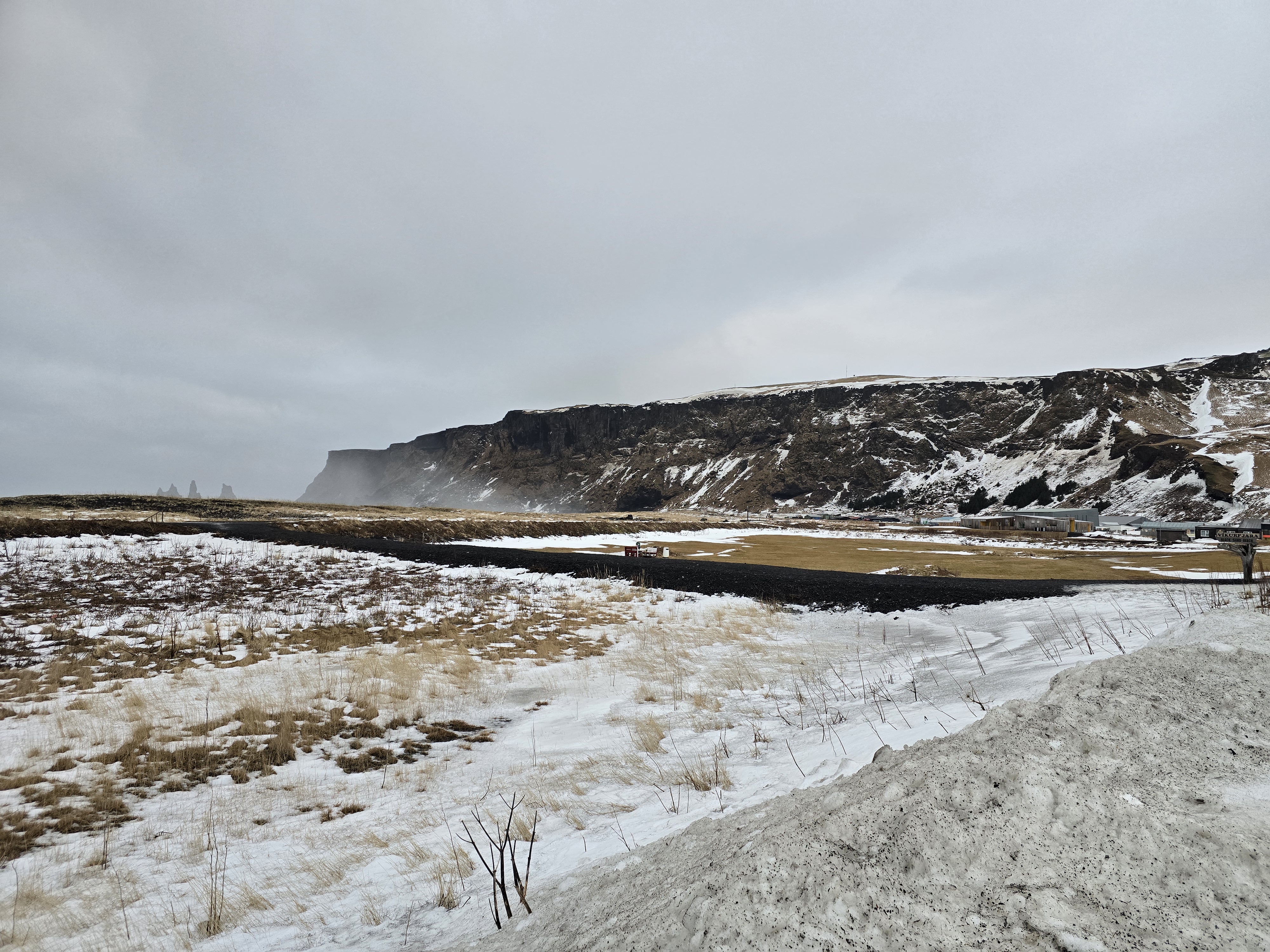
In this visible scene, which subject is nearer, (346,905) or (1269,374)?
(346,905)

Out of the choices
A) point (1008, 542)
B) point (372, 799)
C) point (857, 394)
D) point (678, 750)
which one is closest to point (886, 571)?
point (678, 750)

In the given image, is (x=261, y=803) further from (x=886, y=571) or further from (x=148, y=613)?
(x=886, y=571)

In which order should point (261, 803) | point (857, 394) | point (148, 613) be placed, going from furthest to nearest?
1. point (857, 394)
2. point (148, 613)
3. point (261, 803)

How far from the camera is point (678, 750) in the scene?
6.54 metres

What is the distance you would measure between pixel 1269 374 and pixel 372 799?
603ft

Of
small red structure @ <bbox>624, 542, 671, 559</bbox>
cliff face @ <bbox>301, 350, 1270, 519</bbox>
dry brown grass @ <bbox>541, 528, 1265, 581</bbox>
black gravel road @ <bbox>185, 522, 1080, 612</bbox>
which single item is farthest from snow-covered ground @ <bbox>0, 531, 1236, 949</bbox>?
cliff face @ <bbox>301, 350, 1270, 519</bbox>

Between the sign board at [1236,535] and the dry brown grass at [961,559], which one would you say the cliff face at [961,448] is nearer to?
the sign board at [1236,535]

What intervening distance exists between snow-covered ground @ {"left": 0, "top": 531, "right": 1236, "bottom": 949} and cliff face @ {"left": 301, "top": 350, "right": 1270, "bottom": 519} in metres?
81.9

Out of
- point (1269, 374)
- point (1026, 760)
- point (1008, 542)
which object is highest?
point (1269, 374)

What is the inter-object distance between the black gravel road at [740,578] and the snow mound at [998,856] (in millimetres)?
14050

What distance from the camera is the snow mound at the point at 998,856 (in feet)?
6.65

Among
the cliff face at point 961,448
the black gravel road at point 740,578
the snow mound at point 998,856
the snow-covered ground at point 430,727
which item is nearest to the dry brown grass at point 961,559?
the black gravel road at point 740,578

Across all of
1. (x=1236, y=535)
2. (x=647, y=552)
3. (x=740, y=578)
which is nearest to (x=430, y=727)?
(x=740, y=578)

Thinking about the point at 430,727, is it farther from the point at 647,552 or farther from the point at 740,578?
the point at 647,552
